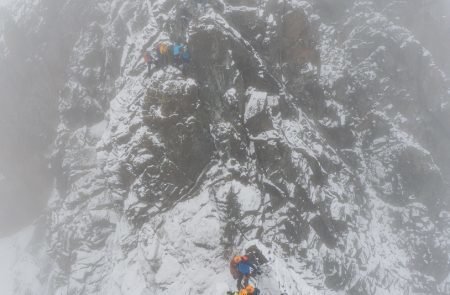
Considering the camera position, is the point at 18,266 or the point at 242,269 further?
the point at 18,266

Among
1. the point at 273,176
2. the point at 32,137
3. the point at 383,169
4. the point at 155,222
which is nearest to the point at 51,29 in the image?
the point at 32,137

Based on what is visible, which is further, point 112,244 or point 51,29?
point 51,29

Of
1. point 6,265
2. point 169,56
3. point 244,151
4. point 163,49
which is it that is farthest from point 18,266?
point 163,49

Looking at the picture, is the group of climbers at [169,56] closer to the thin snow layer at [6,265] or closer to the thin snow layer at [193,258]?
the thin snow layer at [193,258]

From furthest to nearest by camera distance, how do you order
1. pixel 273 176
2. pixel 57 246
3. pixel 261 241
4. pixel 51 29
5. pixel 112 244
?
1. pixel 51 29
2. pixel 57 246
3. pixel 112 244
4. pixel 273 176
5. pixel 261 241

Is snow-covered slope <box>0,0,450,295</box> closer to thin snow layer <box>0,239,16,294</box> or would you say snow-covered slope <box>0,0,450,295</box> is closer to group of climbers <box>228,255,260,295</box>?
thin snow layer <box>0,239,16,294</box>

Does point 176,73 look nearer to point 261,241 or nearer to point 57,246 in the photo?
point 261,241

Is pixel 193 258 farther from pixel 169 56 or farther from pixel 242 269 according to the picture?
pixel 169 56
